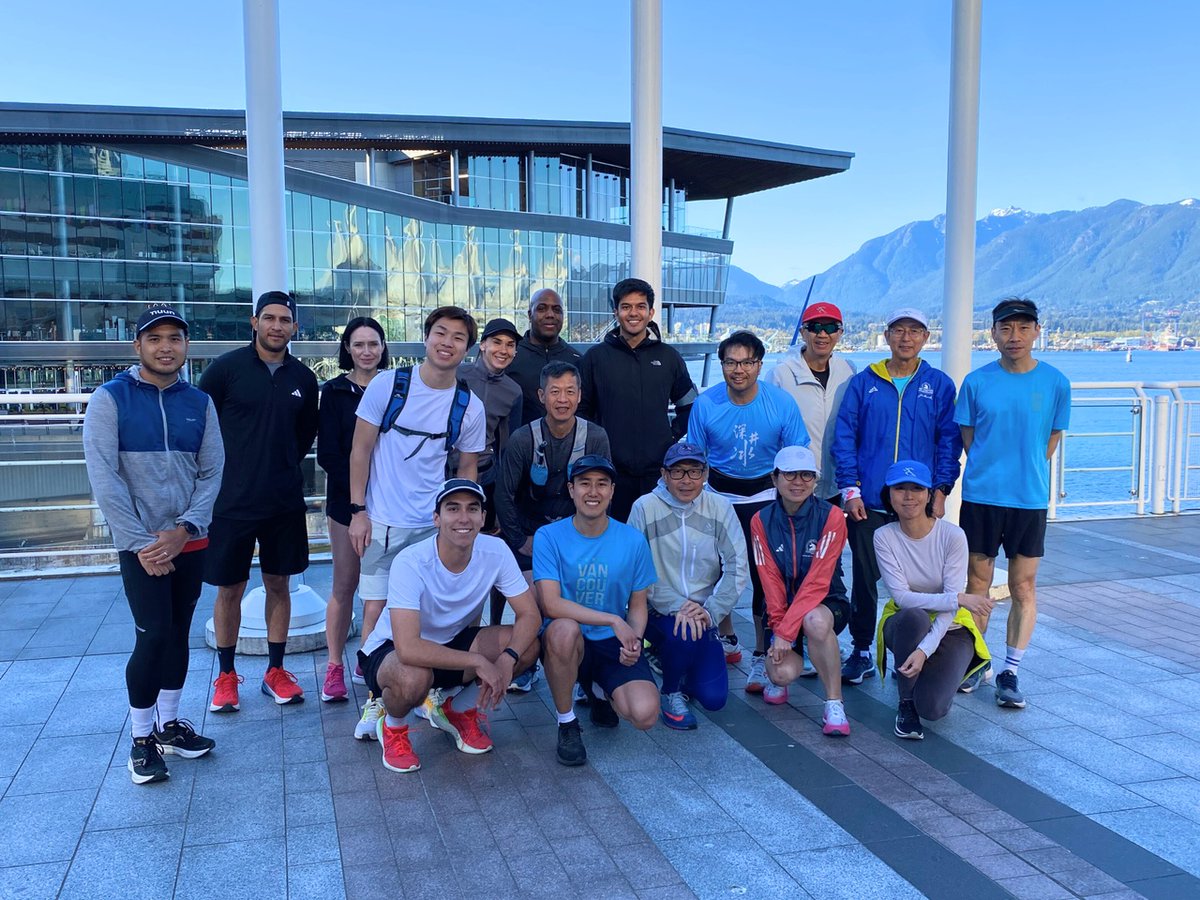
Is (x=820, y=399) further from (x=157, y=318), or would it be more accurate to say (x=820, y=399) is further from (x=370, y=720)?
(x=157, y=318)

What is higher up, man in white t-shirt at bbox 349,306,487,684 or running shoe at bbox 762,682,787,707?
man in white t-shirt at bbox 349,306,487,684

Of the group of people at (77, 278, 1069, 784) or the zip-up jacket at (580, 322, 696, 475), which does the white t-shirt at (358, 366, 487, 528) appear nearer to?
the group of people at (77, 278, 1069, 784)

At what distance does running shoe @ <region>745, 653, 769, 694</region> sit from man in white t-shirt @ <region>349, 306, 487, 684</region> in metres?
1.83

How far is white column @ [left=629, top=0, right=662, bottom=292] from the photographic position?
19.4 ft

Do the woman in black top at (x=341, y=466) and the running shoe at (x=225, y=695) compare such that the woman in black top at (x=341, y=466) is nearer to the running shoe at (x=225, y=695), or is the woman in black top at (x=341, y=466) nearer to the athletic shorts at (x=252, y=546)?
the athletic shorts at (x=252, y=546)

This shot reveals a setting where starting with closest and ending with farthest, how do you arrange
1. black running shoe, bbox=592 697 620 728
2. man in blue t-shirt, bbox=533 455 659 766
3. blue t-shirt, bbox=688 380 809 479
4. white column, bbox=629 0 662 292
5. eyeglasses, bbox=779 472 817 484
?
man in blue t-shirt, bbox=533 455 659 766 < black running shoe, bbox=592 697 620 728 < eyeglasses, bbox=779 472 817 484 < blue t-shirt, bbox=688 380 809 479 < white column, bbox=629 0 662 292

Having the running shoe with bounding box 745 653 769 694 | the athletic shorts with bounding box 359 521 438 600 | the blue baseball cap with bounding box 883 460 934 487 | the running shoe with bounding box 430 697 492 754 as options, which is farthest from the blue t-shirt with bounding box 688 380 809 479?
the running shoe with bounding box 430 697 492 754

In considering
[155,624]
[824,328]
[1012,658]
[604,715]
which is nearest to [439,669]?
[604,715]

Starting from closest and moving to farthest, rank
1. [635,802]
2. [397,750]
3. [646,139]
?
[635,802] < [397,750] < [646,139]

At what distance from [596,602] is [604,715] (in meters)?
0.56

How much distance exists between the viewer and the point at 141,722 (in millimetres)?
3846

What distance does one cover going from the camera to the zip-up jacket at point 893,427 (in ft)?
16.0

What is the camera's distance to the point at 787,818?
3475mm

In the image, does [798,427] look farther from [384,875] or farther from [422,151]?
[422,151]
